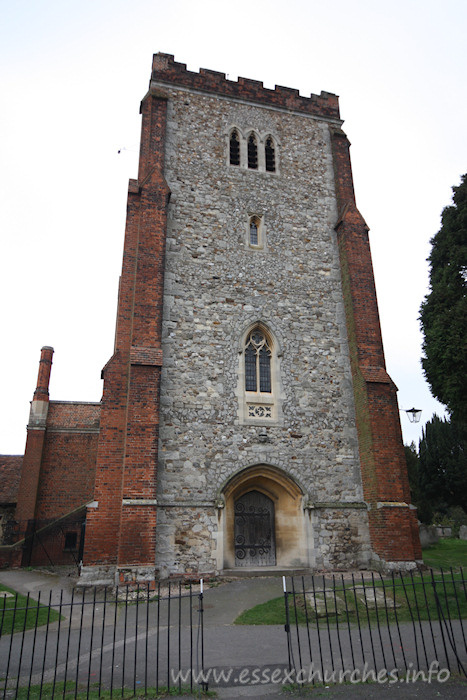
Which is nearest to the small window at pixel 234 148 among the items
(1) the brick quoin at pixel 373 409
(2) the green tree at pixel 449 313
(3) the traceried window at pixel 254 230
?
(3) the traceried window at pixel 254 230

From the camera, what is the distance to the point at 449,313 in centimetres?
1093

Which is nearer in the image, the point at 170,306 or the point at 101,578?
the point at 101,578

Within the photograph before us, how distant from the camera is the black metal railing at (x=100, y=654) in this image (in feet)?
16.7

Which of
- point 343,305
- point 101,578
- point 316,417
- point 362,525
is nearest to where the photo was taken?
point 101,578

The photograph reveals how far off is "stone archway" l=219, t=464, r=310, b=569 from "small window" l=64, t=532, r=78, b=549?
30.2 ft

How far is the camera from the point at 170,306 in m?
13.6

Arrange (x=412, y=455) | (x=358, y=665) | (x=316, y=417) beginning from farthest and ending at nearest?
(x=412, y=455)
(x=316, y=417)
(x=358, y=665)

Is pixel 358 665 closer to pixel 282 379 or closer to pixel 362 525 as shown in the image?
pixel 362 525

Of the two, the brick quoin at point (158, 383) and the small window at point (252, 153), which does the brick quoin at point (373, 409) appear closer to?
the brick quoin at point (158, 383)

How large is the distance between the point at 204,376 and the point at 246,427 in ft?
5.98

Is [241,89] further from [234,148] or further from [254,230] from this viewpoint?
[254,230]

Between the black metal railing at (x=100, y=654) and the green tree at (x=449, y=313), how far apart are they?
7.38 m

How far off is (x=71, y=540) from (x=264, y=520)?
988cm

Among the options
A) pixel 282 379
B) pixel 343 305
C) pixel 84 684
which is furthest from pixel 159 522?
pixel 343 305
